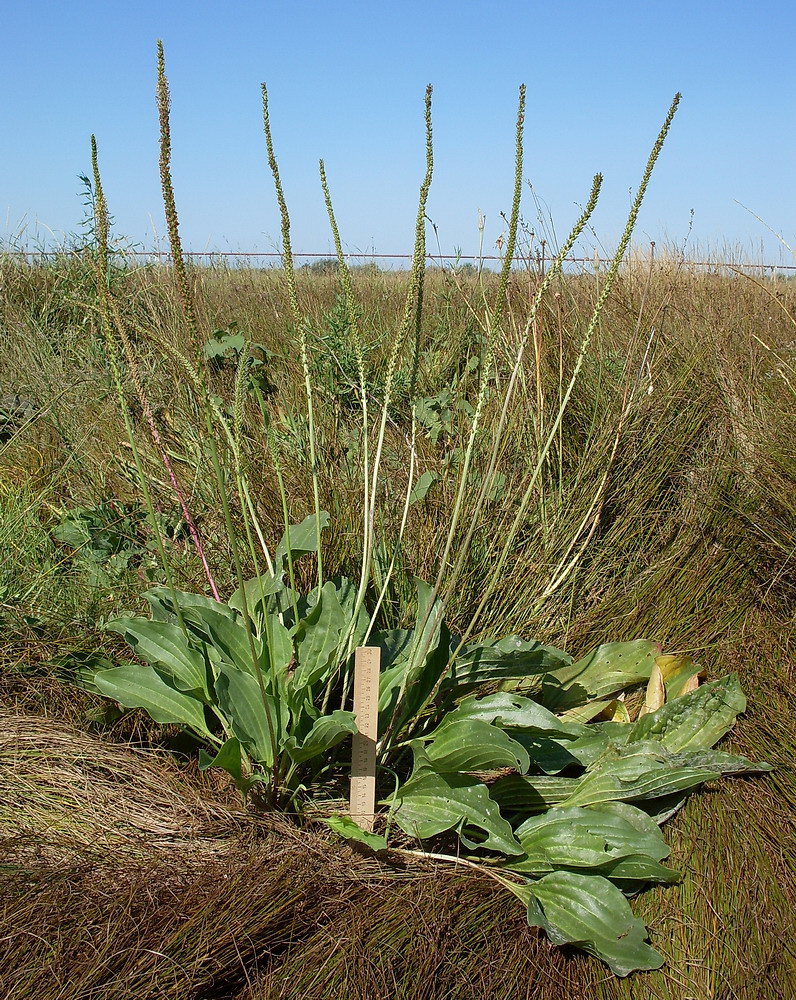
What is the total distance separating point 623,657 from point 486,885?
2.64 feet

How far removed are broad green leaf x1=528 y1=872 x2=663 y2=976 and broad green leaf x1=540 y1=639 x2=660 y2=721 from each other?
584 millimetres

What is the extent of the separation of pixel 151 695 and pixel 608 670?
121 centimetres

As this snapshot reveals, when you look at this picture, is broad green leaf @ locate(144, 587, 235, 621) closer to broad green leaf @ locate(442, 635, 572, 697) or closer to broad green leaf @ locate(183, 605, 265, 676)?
broad green leaf @ locate(183, 605, 265, 676)

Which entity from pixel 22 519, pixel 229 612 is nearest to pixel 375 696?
pixel 229 612

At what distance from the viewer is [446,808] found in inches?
68.3

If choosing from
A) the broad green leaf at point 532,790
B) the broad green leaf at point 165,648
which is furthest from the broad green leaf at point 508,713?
the broad green leaf at point 165,648

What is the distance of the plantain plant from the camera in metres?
1.65

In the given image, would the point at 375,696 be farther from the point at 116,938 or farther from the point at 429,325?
the point at 429,325

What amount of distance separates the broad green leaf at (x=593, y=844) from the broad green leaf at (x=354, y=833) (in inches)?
11.7

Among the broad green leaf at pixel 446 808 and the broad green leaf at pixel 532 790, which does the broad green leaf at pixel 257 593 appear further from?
the broad green leaf at pixel 532 790

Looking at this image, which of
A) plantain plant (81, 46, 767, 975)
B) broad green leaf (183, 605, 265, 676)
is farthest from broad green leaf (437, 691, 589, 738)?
broad green leaf (183, 605, 265, 676)

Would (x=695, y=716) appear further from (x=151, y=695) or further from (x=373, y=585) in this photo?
(x=151, y=695)

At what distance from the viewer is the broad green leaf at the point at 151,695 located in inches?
72.1

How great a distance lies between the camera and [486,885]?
67.3 inches
